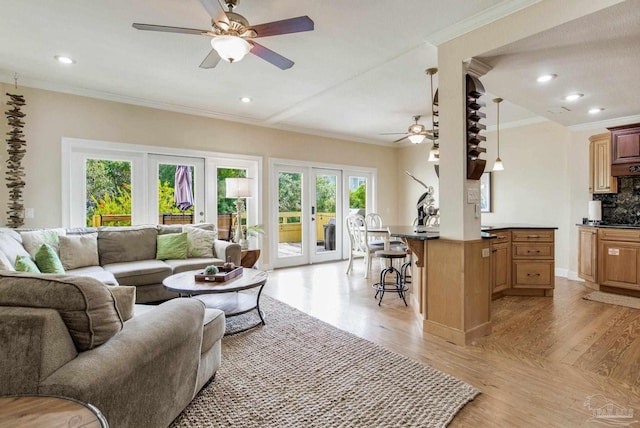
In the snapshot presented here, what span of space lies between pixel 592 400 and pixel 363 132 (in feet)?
17.5

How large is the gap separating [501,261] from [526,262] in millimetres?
365

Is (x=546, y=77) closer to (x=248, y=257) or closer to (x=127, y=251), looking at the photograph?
(x=248, y=257)

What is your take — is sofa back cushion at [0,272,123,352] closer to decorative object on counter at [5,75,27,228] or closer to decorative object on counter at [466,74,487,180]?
decorative object on counter at [466,74,487,180]

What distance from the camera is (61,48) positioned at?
3018mm

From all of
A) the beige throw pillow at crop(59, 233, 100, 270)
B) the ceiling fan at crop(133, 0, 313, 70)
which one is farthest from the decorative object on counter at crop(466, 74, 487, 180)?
the beige throw pillow at crop(59, 233, 100, 270)

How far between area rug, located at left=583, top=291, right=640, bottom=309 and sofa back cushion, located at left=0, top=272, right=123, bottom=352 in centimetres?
493

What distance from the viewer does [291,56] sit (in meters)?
3.20

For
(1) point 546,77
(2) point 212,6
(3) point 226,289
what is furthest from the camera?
(1) point 546,77

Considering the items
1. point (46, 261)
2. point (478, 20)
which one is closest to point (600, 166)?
point (478, 20)

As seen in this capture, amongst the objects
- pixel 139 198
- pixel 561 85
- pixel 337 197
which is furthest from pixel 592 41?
pixel 139 198

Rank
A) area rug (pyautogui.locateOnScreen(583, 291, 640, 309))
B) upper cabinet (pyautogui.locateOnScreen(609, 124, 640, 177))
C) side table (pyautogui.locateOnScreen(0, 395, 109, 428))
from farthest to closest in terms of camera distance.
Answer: upper cabinet (pyautogui.locateOnScreen(609, 124, 640, 177))
area rug (pyautogui.locateOnScreen(583, 291, 640, 309))
side table (pyautogui.locateOnScreen(0, 395, 109, 428))

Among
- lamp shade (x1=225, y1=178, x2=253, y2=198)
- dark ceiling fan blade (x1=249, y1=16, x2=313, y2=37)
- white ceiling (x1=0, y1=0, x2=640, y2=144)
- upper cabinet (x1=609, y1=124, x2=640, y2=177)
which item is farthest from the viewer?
lamp shade (x1=225, y1=178, x2=253, y2=198)

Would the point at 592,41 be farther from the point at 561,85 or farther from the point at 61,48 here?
the point at 61,48

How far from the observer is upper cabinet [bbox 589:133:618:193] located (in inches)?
177
